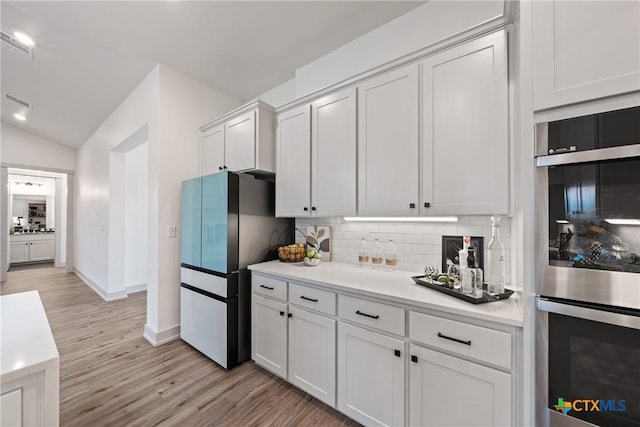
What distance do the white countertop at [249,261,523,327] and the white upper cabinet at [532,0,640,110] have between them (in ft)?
3.11

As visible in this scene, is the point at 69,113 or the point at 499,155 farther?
the point at 69,113

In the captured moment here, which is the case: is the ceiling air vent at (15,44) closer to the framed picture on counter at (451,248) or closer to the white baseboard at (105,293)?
the white baseboard at (105,293)

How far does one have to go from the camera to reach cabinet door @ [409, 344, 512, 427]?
121 cm

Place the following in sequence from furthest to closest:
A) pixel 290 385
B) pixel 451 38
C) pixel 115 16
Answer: pixel 115 16
pixel 290 385
pixel 451 38

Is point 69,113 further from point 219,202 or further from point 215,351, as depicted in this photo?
point 215,351

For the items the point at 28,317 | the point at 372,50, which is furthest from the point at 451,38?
the point at 28,317

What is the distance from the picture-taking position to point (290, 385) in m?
2.16

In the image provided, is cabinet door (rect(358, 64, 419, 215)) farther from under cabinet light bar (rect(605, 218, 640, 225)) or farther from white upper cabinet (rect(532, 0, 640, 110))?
under cabinet light bar (rect(605, 218, 640, 225))

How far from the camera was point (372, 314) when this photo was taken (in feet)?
5.33

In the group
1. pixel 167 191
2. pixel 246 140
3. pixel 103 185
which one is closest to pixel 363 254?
pixel 246 140

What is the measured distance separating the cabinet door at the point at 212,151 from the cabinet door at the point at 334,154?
1.26 metres

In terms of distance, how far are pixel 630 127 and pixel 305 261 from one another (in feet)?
6.98

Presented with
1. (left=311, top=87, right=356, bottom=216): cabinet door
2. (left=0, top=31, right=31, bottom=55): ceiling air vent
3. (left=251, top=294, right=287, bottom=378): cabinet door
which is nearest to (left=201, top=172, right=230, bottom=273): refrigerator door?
(left=251, top=294, right=287, bottom=378): cabinet door

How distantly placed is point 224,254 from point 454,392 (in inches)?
77.6
